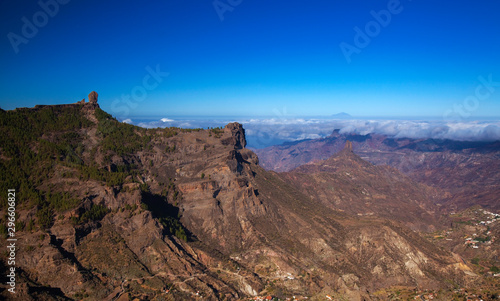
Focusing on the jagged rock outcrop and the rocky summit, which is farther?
the jagged rock outcrop

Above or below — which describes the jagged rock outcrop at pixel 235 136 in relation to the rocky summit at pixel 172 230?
above

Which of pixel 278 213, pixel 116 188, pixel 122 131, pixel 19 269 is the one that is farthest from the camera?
pixel 122 131

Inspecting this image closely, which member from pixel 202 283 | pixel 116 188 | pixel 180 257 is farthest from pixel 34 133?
pixel 202 283

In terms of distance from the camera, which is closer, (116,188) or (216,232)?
(116,188)

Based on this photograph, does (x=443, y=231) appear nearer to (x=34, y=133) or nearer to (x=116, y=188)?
(x=116, y=188)

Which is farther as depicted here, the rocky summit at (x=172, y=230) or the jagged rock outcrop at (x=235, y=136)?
the jagged rock outcrop at (x=235, y=136)

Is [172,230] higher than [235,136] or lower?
lower

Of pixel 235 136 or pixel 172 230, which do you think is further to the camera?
pixel 235 136

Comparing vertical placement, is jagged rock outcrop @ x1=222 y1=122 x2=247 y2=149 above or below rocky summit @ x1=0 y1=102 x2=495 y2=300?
above
